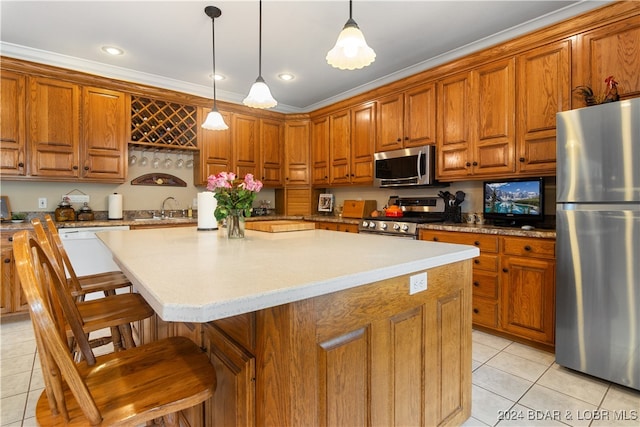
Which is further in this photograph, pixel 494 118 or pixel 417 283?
pixel 494 118

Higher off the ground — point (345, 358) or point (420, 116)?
point (420, 116)

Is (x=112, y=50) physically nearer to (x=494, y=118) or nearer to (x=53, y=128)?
(x=53, y=128)

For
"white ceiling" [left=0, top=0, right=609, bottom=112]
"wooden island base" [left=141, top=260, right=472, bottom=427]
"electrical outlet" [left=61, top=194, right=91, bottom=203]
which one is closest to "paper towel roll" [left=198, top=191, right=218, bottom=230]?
"wooden island base" [left=141, top=260, right=472, bottom=427]

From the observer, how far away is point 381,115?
12.3ft

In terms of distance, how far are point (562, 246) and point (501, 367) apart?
0.90 meters

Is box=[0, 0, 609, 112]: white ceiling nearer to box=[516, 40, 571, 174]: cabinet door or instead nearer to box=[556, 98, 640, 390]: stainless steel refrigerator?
box=[516, 40, 571, 174]: cabinet door

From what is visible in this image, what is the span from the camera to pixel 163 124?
12.5ft

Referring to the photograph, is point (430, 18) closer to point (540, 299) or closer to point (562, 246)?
point (562, 246)

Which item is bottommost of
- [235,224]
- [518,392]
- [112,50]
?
[518,392]

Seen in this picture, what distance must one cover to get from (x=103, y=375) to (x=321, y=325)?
67cm

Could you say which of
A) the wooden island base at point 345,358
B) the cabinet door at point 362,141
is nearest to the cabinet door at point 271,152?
the cabinet door at point 362,141

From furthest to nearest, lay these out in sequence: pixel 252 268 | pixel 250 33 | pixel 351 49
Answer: pixel 250 33 < pixel 351 49 < pixel 252 268

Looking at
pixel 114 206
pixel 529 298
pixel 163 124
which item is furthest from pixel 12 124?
pixel 529 298

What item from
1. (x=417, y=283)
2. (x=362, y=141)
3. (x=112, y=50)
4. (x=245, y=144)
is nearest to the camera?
(x=417, y=283)
